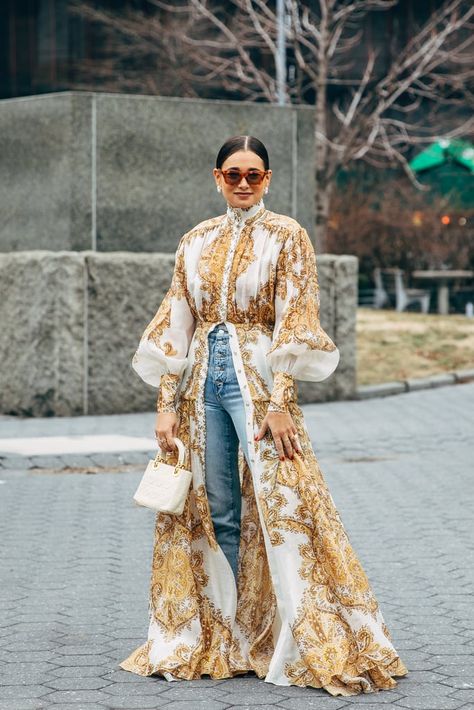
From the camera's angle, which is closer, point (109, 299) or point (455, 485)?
point (455, 485)

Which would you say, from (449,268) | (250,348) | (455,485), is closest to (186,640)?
(250,348)

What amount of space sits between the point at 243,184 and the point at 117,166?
27.2ft

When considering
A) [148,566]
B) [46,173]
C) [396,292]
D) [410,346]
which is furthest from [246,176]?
[396,292]

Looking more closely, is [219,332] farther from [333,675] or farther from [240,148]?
[333,675]

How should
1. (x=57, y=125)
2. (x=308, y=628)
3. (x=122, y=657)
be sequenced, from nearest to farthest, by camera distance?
(x=308, y=628)
(x=122, y=657)
(x=57, y=125)

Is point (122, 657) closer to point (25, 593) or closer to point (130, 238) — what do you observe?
point (25, 593)

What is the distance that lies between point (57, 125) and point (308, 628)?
8.99m

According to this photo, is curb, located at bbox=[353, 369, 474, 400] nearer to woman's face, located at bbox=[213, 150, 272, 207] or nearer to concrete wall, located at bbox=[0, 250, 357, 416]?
concrete wall, located at bbox=[0, 250, 357, 416]

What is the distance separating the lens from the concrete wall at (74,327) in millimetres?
12719

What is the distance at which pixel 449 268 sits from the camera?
94.0 ft

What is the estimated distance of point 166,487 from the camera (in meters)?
4.90

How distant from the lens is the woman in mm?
4824

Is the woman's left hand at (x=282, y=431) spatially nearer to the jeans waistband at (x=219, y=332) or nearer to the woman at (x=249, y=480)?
the woman at (x=249, y=480)

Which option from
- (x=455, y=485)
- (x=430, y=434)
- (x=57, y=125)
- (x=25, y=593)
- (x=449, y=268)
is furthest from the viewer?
(x=449, y=268)
